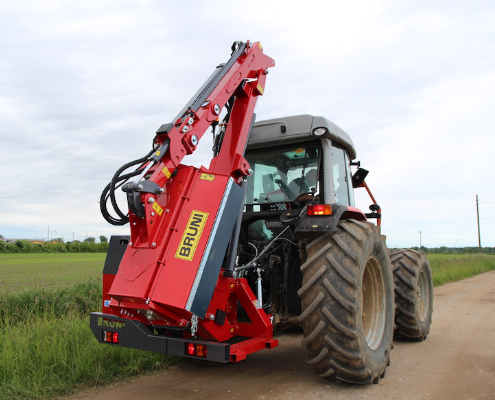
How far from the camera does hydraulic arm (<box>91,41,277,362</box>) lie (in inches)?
117

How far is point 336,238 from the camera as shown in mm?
3566

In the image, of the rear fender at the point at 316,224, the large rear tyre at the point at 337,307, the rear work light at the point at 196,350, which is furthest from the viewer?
the rear fender at the point at 316,224

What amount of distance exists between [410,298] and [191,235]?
11.7 feet

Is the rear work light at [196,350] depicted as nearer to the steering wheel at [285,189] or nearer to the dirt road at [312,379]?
the dirt road at [312,379]

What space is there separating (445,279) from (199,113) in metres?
14.4

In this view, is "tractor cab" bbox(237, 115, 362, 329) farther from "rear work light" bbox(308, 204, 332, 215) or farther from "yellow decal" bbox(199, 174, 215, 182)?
"yellow decal" bbox(199, 174, 215, 182)

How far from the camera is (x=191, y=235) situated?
10.2 ft

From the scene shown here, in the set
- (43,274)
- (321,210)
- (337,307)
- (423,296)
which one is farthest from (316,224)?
(43,274)

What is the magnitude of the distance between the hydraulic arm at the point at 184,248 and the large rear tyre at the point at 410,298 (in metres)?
2.57

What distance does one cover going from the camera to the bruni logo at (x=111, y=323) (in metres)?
3.33

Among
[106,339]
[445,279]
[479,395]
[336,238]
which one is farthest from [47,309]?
[445,279]

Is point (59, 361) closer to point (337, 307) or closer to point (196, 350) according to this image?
point (196, 350)

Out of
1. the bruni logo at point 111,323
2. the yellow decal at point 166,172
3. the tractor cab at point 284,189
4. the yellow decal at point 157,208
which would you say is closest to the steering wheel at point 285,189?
the tractor cab at point 284,189

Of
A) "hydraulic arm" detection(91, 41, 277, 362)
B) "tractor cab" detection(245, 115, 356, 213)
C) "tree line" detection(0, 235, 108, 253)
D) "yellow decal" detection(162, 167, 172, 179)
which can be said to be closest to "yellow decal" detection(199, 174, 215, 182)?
"hydraulic arm" detection(91, 41, 277, 362)
